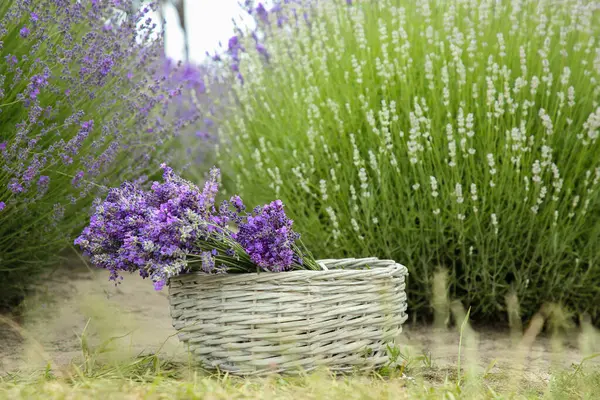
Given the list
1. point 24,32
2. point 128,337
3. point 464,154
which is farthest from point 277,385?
point 24,32

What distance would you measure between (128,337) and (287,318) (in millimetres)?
988

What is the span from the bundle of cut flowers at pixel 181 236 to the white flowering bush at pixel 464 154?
2.96ft

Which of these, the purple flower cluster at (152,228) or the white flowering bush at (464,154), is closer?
the purple flower cluster at (152,228)

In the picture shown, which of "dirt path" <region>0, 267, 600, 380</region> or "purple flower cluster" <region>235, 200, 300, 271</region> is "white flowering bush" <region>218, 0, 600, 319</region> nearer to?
"dirt path" <region>0, 267, 600, 380</region>

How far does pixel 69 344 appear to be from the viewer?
113 inches

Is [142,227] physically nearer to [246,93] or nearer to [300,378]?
[300,378]

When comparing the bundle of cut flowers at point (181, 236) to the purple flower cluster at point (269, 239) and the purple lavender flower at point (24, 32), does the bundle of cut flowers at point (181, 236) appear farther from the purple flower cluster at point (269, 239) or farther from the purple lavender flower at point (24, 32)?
the purple lavender flower at point (24, 32)

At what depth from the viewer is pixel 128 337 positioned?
2854 mm

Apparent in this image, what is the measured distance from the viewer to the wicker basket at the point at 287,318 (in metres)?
2.15

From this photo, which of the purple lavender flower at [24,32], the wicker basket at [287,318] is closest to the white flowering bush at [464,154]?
the wicker basket at [287,318]

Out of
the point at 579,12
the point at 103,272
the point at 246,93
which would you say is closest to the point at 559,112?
the point at 579,12

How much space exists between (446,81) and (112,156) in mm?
1424

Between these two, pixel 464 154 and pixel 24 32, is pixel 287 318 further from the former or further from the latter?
pixel 24 32

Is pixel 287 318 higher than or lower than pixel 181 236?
lower
